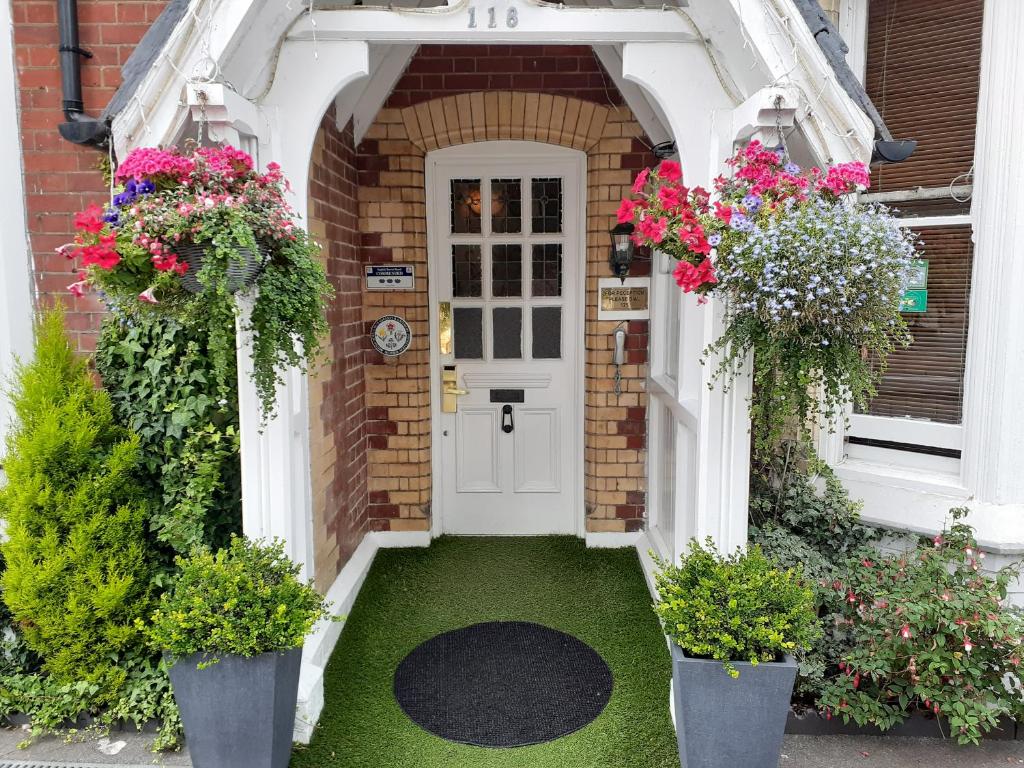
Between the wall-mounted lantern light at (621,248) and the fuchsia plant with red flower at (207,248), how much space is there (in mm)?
2360

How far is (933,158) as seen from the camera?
3.18 meters

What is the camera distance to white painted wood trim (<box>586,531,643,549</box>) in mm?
4781

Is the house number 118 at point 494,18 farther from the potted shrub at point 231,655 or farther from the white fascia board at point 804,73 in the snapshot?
the potted shrub at point 231,655

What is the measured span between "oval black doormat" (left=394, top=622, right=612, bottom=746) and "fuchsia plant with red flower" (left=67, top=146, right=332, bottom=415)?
1618 mm

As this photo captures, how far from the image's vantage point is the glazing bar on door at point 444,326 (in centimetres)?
477

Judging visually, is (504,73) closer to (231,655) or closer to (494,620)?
(494,620)

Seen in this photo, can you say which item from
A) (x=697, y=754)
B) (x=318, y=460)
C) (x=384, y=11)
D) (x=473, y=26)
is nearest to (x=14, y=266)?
(x=318, y=460)

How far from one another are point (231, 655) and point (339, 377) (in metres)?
1.90

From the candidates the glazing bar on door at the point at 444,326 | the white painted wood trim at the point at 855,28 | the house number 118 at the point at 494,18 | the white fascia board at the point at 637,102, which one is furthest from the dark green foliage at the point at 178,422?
the white painted wood trim at the point at 855,28

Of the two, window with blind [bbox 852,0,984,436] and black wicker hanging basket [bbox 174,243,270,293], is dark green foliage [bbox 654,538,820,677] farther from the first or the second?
black wicker hanging basket [bbox 174,243,270,293]

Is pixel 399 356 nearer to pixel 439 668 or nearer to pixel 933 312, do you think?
pixel 439 668

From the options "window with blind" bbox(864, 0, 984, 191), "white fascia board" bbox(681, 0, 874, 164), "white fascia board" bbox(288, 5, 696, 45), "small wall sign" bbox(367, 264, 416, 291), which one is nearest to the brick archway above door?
"small wall sign" bbox(367, 264, 416, 291)

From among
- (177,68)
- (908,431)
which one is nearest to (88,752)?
(177,68)

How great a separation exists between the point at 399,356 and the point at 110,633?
7.66 feet
